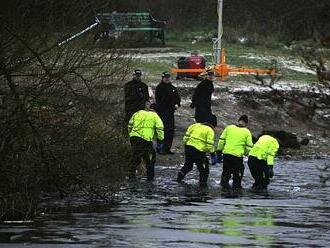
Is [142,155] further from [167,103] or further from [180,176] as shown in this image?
[167,103]

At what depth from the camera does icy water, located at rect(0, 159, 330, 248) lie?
11719 millimetres

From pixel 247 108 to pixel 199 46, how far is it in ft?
48.4

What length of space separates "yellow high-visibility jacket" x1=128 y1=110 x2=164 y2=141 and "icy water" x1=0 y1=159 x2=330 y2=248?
1.04 meters

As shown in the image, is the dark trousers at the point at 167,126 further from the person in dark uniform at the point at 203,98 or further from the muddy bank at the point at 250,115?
the person in dark uniform at the point at 203,98

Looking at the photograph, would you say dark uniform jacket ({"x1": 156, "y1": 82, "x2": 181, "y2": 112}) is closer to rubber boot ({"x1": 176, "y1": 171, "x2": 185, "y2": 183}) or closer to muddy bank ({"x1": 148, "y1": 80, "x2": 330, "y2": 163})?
muddy bank ({"x1": 148, "y1": 80, "x2": 330, "y2": 163})

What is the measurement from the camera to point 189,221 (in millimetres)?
14023

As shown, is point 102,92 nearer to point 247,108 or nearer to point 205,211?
point 205,211

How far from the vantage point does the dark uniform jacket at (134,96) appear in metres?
18.9

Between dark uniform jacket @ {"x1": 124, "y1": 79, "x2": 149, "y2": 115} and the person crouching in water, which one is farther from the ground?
dark uniform jacket @ {"x1": 124, "y1": 79, "x2": 149, "y2": 115}

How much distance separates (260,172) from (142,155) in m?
2.60

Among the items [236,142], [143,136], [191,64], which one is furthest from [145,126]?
[191,64]

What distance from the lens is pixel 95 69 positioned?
52.1 ft

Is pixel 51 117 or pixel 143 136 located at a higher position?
pixel 51 117

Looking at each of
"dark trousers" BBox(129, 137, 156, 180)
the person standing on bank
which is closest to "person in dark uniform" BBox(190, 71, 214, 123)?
the person standing on bank
